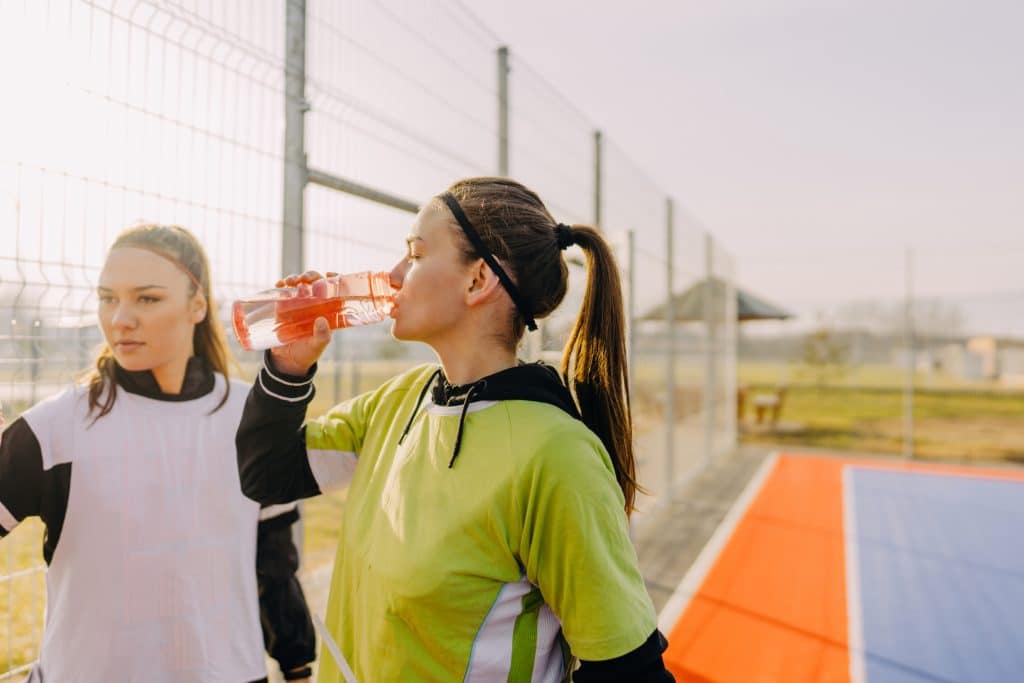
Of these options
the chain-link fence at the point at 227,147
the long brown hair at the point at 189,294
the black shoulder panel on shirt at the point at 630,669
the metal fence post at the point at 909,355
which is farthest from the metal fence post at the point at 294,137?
the metal fence post at the point at 909,355

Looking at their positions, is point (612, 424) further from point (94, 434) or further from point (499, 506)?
point (94, 434)

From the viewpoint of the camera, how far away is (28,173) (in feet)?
3.86

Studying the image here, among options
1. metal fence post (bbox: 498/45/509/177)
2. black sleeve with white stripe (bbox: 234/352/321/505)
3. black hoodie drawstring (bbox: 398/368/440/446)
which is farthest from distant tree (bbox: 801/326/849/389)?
black sleeve with white stripe (bbox: 234/352/321/505)

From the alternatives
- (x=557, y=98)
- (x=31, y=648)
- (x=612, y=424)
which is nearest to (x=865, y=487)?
(x=557, y=98)

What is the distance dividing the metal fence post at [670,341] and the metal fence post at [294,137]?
4342 millimetres

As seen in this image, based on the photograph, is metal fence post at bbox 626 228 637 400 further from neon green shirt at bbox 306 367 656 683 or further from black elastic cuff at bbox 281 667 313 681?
neon green shirt at bbox 306 367 656 683

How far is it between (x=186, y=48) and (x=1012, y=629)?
426 cm

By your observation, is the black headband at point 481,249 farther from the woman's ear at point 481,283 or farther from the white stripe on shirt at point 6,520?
the white stripe on shirt at point 6,520

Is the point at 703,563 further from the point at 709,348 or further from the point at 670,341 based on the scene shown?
the point at 709,348

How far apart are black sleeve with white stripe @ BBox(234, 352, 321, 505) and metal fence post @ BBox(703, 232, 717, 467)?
22.5 feet

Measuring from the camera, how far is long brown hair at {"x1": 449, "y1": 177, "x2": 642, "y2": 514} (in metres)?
1.11

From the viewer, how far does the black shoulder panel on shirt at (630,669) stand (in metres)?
0.84

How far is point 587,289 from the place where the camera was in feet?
3.92

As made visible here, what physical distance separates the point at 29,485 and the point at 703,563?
12.8 ft
